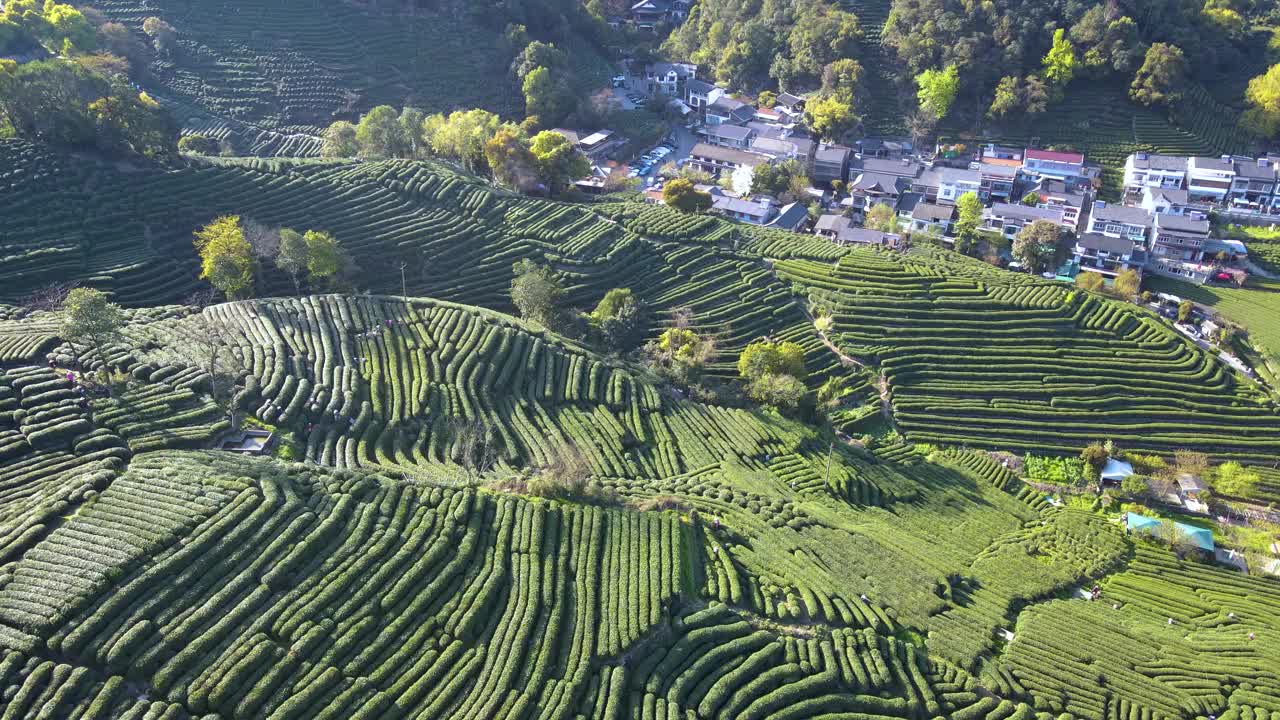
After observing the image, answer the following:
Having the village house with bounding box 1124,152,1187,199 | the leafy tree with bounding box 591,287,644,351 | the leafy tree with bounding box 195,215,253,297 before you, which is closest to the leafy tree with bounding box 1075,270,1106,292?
the village house with bounding box 1124,152,1187,199

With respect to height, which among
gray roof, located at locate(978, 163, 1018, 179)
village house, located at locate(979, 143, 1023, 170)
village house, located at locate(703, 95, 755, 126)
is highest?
village house, located at locate(703, 95, 755, 126)

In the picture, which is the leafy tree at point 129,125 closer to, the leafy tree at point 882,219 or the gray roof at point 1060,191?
the leafy tree at point 882,219

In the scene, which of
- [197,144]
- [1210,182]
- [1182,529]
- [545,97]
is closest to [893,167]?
[1210,182]

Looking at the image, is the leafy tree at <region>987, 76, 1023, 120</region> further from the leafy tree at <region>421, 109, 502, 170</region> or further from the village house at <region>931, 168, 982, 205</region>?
the leafy tree at <region>421, 109, 502, 170</region>

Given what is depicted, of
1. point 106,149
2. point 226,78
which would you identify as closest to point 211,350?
point 106,149

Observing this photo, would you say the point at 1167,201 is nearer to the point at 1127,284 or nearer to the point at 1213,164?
the point at 1213,164

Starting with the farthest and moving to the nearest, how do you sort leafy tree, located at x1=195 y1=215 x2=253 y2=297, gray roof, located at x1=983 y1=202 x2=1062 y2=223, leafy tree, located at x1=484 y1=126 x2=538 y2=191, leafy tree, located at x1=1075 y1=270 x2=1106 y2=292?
gray roof, located at x1=983 y1=202 x2=1062 y2=223 < leafy tree, located at x1=484 y1=126 x2=538 y2=191 < leafy tree, located at x1=1075 y1=270 x2=1106 y2=292 < leafy tree, located at x1=195 y1=215 x2=253 y2=297
